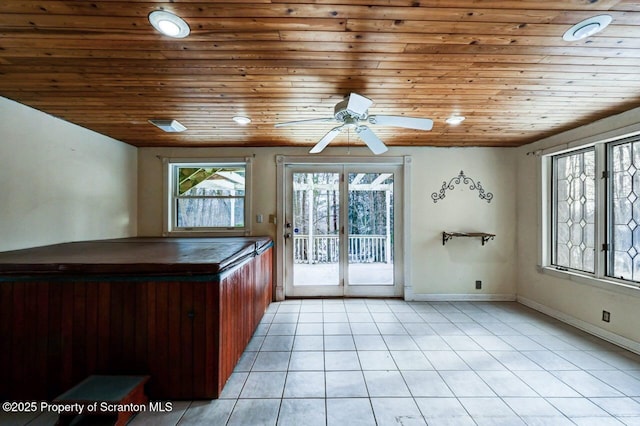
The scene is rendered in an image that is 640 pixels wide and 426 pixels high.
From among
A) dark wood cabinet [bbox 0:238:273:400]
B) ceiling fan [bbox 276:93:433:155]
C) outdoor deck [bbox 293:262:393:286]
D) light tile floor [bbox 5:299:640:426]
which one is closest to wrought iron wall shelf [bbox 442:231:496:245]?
outdoor deck [bbox 293:262:393:286]

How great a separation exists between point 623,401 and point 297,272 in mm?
3413

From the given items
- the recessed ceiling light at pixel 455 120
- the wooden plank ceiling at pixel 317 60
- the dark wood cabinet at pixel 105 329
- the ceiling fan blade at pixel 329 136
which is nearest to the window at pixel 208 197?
the wooden plank ceiling at pixel 317 60

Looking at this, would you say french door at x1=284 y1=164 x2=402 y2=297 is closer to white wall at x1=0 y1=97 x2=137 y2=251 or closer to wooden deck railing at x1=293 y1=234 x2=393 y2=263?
wooden deck railing at x1=293 y1=234 x2=393 y2=263

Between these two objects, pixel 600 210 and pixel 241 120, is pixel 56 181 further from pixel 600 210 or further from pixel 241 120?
pixel 600 210

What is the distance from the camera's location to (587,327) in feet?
10.1

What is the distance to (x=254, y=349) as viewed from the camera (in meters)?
2.67

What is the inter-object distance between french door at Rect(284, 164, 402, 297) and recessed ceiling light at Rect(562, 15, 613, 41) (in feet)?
8.79

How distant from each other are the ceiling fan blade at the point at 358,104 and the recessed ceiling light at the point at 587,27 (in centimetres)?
115

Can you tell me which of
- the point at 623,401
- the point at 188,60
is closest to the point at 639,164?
the point at 623,401

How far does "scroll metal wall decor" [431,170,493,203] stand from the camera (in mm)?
4184

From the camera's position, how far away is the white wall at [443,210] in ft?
13.7

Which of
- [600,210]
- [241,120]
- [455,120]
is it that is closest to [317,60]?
[241,120]

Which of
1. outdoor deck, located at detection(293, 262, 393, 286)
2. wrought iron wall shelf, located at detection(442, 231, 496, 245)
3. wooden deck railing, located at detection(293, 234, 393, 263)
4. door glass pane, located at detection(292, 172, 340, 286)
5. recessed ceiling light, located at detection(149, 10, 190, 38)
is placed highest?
recessed ceiling light, located at detection(149, 10, 190, 38)

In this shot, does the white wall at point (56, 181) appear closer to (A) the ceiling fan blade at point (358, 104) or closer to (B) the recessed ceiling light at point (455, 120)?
(A) the ceiling fan blade at point (358, 104)
